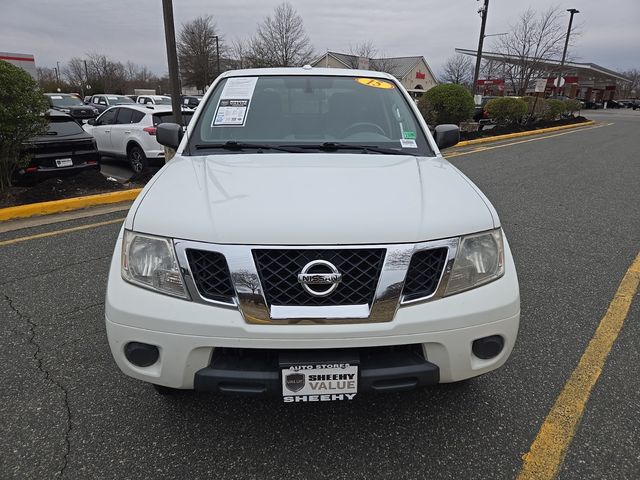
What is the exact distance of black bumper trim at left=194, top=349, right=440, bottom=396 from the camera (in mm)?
1736

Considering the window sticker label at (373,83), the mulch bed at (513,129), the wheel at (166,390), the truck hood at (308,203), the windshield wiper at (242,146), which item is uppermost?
the window sticker label at (373,83)

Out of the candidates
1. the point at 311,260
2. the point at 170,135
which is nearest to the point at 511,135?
the point at 170,135

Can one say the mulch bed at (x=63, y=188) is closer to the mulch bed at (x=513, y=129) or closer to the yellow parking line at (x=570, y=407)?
the yellow parking line at (x=570, y=407)

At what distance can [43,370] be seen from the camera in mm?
2578

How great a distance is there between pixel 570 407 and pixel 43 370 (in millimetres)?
2903

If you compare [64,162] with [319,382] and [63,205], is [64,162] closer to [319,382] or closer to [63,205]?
[63,205]

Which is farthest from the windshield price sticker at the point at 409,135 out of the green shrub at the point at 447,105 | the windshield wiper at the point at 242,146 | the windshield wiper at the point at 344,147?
the green shrub at the point at 447,105

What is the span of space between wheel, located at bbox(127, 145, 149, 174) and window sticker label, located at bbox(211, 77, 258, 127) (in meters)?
5.93

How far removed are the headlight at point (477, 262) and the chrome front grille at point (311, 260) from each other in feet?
1.09

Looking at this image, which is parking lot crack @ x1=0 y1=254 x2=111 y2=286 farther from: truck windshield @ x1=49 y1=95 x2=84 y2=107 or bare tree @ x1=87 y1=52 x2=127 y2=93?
bare tree @ x1=87 y1=52 x2=127 y2=93

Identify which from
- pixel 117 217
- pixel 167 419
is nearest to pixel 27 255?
pixel 117 217

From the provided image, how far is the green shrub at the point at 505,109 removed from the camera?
60.7 ft

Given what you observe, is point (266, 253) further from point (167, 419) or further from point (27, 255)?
point (27, 255)

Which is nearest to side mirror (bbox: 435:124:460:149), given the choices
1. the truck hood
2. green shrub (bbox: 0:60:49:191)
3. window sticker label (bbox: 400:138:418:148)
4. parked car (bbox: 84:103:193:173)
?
window sticker label (bbox: 400:138:418:148)
